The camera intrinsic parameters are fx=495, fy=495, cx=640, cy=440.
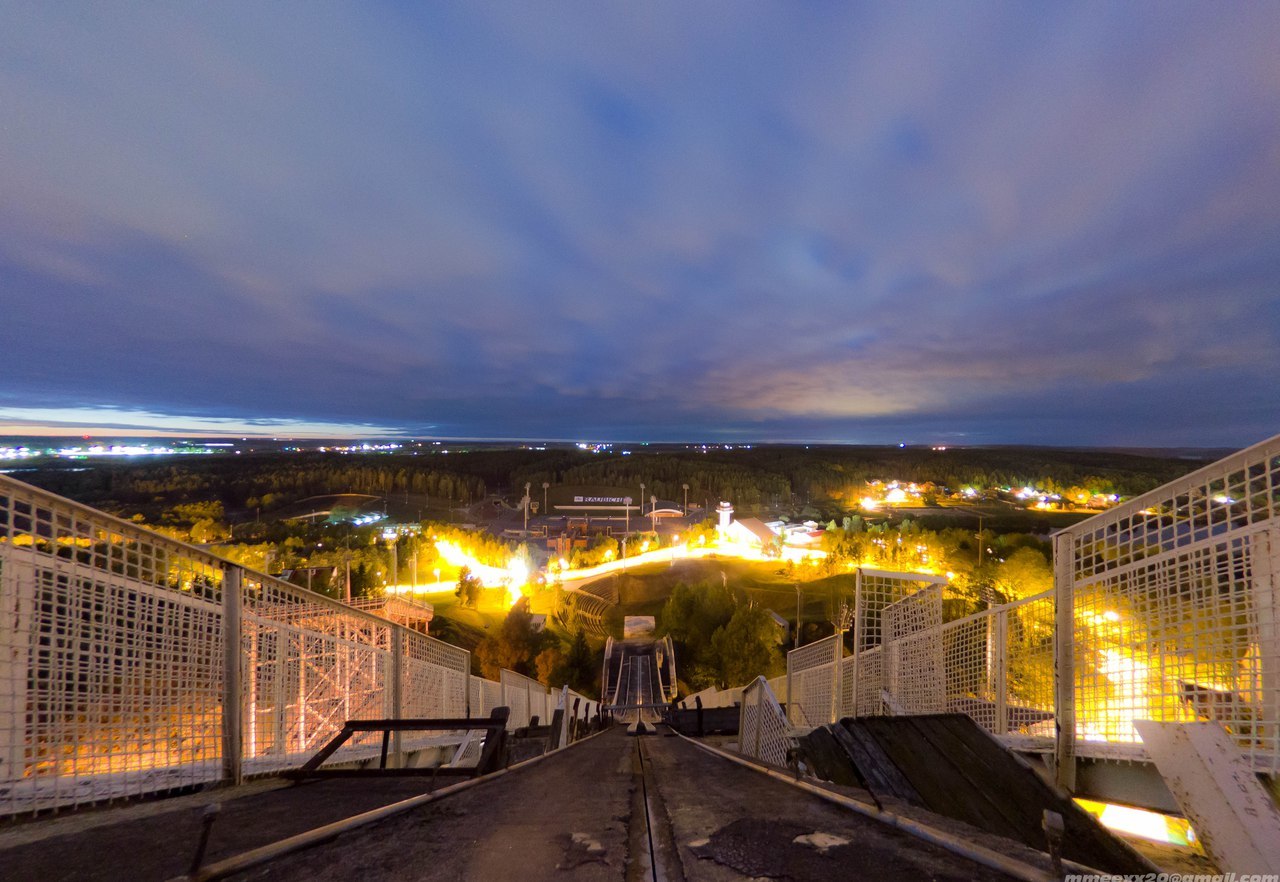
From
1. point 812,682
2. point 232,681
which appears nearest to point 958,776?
point 232,681

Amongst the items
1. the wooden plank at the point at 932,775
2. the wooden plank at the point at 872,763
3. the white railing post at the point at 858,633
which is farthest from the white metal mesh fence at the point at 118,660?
the white railing post at the point at 858,633

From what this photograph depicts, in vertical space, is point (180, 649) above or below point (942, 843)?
above

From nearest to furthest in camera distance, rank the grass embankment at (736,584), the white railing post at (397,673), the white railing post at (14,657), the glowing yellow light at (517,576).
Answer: the white railing post at (14,657) → the white railing post at (397,673) → the grass embankment at (736,584) → the glowing yellow light at (517,576)

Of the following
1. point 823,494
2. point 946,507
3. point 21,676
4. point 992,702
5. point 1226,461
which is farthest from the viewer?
point 823,494

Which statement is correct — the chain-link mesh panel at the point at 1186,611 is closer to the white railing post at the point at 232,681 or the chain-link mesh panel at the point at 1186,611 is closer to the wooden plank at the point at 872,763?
the wooden plank at the point at 872,763

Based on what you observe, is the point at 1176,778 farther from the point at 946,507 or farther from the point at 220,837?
the point at 946,507

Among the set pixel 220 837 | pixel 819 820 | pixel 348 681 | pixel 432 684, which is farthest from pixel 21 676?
pixel 432 684

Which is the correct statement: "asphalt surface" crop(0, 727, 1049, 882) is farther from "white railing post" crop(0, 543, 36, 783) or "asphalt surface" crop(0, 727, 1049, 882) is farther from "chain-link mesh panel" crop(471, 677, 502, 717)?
"chain-link mesh panel" crop(471, 677, 502, 717)
